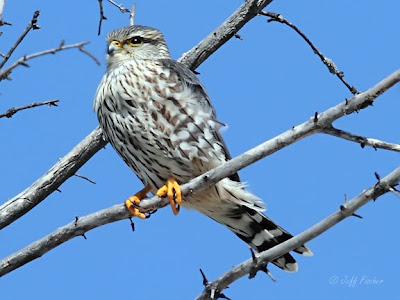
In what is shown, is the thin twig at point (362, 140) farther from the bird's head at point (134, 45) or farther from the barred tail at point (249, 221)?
the bird's head at point (134, 45)

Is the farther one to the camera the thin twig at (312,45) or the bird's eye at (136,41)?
the bird's eye at (136,41)

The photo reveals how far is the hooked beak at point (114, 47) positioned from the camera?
4.83 m

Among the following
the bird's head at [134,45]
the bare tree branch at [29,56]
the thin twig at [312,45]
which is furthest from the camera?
the bird's head at [134,45]

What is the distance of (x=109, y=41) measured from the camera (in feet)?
16.2

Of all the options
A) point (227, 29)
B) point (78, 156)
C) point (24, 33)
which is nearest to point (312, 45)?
point (227, 29)

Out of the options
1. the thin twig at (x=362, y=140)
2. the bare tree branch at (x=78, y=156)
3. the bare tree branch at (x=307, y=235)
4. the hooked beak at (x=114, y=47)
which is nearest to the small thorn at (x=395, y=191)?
the bare tree branch at (x=307, y=235)

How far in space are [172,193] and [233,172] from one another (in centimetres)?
80

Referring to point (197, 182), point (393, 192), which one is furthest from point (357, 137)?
point (197, 182)

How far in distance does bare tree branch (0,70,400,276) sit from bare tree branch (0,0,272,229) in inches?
27.2

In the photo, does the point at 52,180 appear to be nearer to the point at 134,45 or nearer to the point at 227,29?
the point at 134,45

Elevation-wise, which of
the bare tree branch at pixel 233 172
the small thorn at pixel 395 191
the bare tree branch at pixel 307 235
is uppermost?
the bare tree branch at pixel 233 172

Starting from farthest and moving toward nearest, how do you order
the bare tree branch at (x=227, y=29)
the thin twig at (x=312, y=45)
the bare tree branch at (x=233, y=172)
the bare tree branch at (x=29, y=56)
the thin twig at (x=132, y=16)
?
the thin twig at (x=132, y=16), the bare tree branch at (x=227, y=29), the thin twig at (x=312, y=45), the bare tree branch at (x=233, y=172), the bare tree branch at (x=29, y=56)

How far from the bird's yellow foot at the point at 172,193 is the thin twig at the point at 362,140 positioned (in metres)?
1.14

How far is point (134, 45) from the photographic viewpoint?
192 inches
